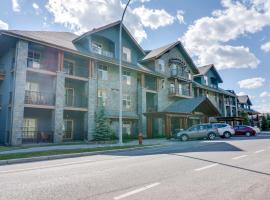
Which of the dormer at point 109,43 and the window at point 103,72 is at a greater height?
the dormer at point 109,43

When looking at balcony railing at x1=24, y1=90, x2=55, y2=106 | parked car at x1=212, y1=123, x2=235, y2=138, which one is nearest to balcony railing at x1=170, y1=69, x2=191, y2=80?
parked car at x1=212, y1=123, x2=235, y2=138

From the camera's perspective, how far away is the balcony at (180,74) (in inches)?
1469

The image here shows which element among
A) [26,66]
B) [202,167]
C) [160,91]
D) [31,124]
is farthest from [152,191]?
[160,91]

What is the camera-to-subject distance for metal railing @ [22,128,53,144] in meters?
22.4

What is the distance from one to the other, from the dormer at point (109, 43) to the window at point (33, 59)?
496 cm

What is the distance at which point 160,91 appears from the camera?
115ft

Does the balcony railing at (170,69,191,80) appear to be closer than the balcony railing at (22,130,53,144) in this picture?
No

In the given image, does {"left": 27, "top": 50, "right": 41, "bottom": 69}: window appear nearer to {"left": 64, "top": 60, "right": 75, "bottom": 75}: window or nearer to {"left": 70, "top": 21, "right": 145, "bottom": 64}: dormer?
{"left": 64, "top": 60, "right": 75, "bottom": 75}: window

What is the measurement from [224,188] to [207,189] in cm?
43

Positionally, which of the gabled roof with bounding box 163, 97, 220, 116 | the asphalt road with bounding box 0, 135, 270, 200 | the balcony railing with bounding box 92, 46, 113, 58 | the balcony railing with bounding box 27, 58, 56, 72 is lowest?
the asphalt road with bounding box 0, 135, 270, 200

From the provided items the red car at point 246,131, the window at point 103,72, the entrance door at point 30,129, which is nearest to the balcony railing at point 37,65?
the entrance door at point 30,129

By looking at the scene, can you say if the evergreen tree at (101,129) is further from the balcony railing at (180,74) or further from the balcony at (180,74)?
the balcony railing at (180,74)

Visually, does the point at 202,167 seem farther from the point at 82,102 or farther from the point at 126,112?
the point at 126,112

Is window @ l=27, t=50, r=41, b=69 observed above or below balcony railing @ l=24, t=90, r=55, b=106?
above
